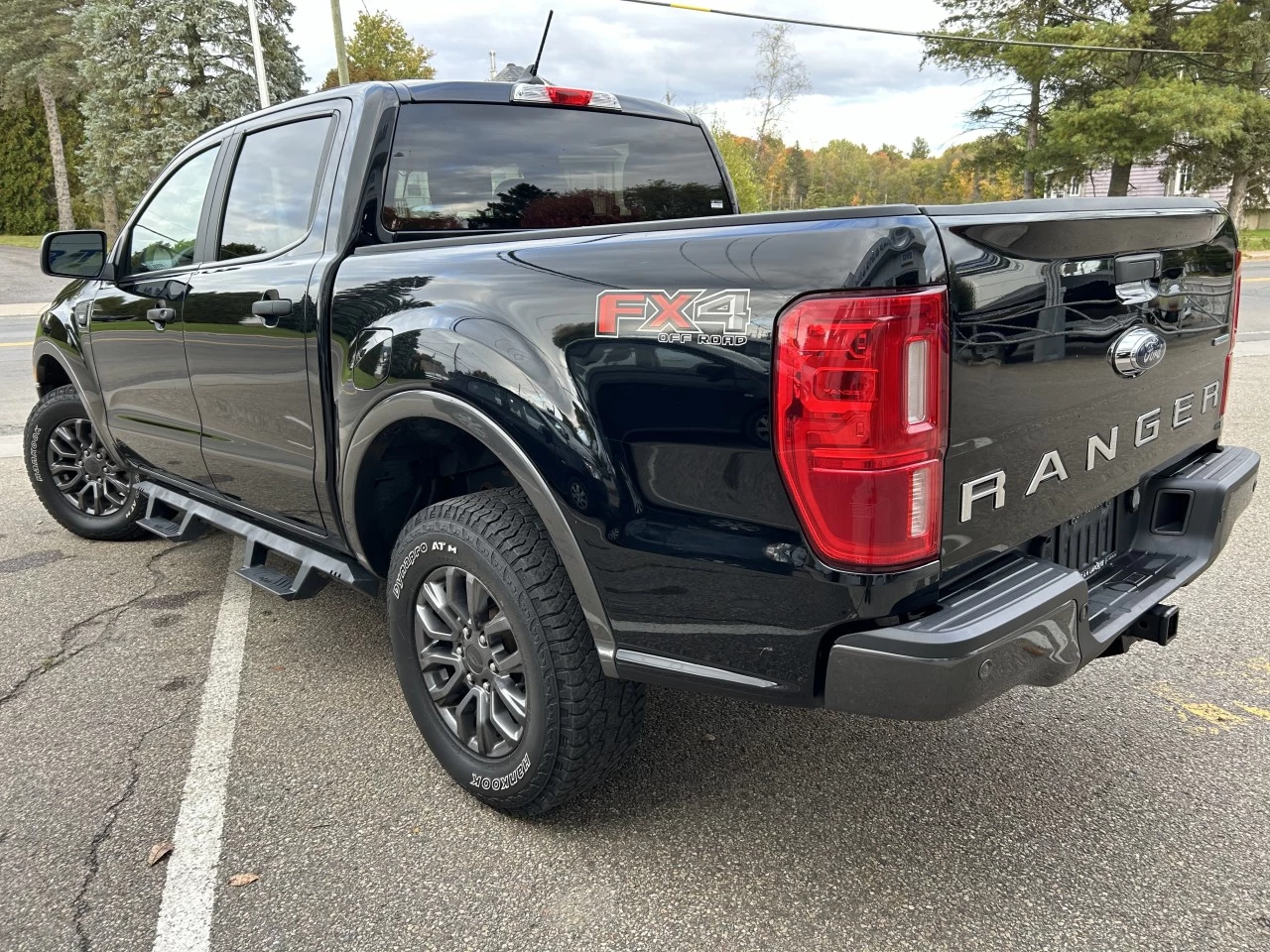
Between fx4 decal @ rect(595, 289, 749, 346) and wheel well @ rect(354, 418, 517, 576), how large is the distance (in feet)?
2.67

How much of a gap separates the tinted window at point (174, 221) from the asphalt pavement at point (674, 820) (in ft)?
5.12

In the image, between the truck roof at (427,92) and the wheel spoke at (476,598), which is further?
the truck roof at (427,92)

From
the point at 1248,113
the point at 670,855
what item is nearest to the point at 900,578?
the point at 670,855

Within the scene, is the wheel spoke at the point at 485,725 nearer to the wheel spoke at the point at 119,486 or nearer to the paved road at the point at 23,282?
the wheel spoke at the point at 119,486

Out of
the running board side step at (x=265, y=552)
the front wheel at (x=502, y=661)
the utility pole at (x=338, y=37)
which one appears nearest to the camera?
the front wheel at (x=502, y=661)

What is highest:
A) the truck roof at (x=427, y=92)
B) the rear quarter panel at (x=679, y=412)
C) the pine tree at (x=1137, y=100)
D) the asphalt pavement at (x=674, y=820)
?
the pine tree at (x=1137, y=100)

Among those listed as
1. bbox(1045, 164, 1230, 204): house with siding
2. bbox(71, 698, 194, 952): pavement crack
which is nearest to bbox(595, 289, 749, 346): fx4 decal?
bbox(71, 698, 194, 952): pavement crack

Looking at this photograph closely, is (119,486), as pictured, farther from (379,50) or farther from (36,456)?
(379,50)

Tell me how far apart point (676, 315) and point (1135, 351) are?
3.66ft

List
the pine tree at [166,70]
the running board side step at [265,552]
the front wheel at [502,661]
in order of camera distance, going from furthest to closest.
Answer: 1. the pine tree at [166,70]
2. the running board side step at [265,552]
3. the front wheel at [502,661]

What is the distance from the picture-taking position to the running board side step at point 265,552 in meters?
3.08

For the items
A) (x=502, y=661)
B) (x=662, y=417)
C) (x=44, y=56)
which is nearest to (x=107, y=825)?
(x=502, y=661)

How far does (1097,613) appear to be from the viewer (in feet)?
7.37

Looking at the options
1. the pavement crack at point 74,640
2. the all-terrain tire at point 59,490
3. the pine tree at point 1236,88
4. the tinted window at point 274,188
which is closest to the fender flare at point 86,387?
the all-terrain tire at point 59,490
